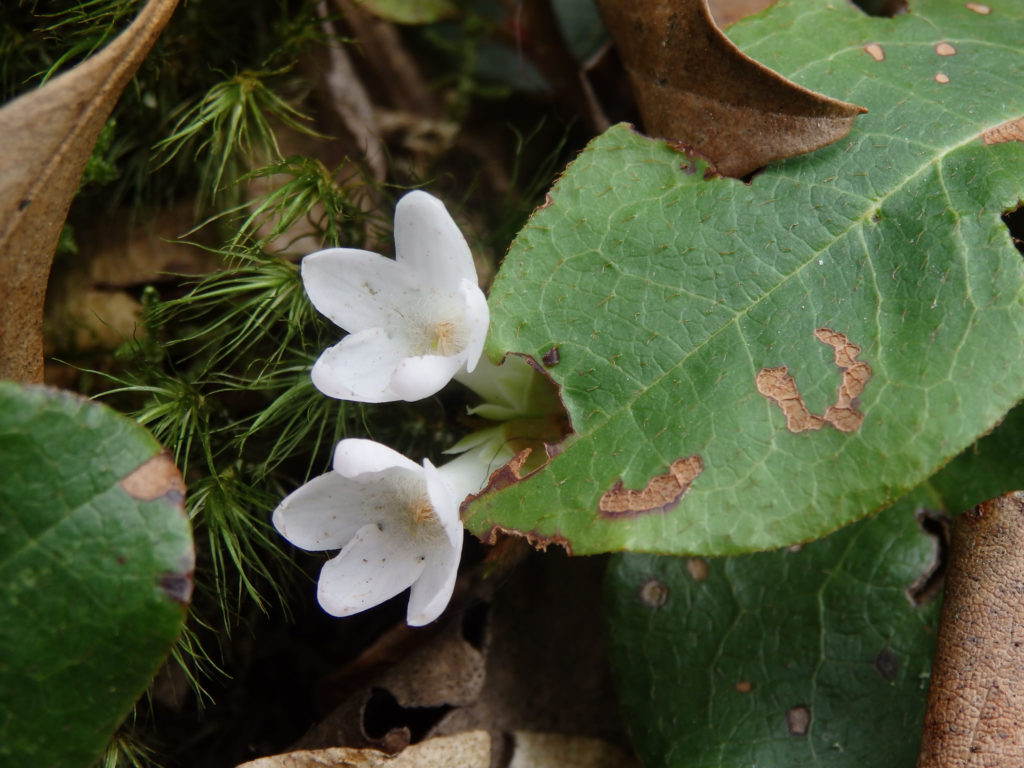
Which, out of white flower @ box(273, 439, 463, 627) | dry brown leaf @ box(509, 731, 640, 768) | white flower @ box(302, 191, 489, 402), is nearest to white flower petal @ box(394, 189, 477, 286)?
white flower @ box(302, 191, 489, 402)

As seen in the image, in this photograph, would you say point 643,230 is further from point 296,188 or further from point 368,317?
point 296,188

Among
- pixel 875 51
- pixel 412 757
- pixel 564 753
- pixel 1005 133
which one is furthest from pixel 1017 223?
pixel 412 757

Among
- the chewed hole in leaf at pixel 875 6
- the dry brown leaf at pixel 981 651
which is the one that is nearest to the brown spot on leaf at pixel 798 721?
the dry brown leaf at pixel 981 651

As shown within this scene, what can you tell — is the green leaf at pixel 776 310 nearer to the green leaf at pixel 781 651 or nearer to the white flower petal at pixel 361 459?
the white flower petal at pixel 361 459

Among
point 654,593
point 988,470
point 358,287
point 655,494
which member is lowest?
point 654,593

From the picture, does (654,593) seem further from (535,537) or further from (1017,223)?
(1017,223)

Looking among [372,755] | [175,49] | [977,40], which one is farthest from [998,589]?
[175,49]
